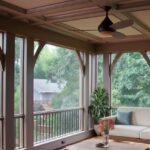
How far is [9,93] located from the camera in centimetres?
499

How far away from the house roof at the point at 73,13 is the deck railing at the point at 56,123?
6.68 ft

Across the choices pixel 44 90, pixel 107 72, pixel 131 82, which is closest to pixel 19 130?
pixel 44 90

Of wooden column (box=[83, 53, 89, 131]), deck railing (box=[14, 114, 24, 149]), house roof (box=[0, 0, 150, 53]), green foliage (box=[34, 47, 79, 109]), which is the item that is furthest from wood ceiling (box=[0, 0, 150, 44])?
deck railing (box=[14, 114, 24, 149])

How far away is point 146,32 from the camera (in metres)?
6.24

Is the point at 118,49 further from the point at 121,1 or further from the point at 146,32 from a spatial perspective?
the point at 121,1

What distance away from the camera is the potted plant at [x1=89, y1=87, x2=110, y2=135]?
7461 millimetres

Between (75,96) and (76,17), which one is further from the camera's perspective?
(75,96)

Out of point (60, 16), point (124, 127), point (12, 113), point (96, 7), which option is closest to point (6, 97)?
point (12, 113)

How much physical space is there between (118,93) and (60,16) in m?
3.55

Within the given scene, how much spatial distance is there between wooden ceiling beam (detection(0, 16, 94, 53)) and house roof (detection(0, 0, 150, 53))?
95mm

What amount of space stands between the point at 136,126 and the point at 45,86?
257 centimetres

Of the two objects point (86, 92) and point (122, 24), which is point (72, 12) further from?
point (86, 92)

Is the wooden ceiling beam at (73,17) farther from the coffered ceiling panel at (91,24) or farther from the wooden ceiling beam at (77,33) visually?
the wooden ceiling beam at (77,33)

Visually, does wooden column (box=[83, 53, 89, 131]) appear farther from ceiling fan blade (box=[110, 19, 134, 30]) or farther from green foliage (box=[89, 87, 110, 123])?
ceiling fan blade (box=[110, 19, 134, 30])
